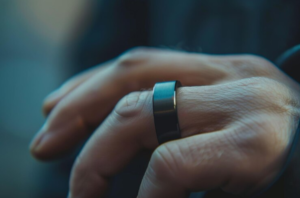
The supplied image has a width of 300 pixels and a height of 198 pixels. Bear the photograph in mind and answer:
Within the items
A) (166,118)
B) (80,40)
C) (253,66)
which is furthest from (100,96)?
→ (80,40)

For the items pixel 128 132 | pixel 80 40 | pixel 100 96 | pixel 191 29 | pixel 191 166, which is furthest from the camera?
pixel 80 40

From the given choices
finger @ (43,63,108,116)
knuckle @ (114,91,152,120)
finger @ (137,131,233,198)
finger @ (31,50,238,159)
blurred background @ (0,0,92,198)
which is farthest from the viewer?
blurred background @ (0,0,92,198)

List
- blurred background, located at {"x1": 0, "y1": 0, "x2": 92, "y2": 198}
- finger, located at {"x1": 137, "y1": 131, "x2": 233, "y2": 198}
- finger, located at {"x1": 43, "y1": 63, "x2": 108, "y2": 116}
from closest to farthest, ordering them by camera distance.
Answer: finger, located at {"x1": 137, "y1": 131, "x2": 233, "y2": 198}
finger, located at {"x1": 43, "y1": 63, "x2": 108, "y2": 116}
blurred background, located at {"x1": 0, "y1": 0, "x2": 92, "y2": 198}

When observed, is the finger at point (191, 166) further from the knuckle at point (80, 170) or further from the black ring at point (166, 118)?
the knuckle at point (80, 170)

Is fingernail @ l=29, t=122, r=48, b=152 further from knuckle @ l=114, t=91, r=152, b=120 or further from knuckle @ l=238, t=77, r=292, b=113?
knuckle @ l=238, t=77, r=292, b=113

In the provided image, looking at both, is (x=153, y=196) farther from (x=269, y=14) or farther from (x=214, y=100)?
(x=269, y=14)

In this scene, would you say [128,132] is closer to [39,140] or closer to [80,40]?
[39,140]

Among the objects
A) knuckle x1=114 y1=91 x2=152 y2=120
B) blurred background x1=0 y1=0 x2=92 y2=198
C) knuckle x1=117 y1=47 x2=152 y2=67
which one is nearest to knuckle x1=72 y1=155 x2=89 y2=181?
knuckle x1=114 y1=91 x2=152 y2=120

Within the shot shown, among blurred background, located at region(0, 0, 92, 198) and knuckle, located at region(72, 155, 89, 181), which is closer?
knuckle, located at region(72, 155, 89, 181)
